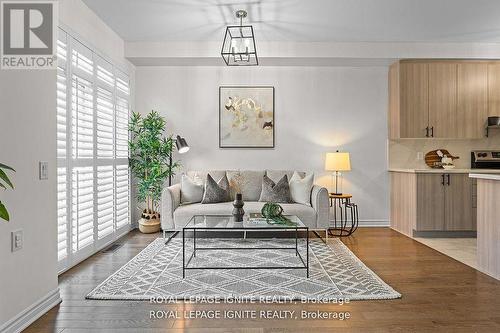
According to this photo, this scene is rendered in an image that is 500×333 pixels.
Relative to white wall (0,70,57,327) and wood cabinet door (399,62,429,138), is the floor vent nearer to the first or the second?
white wall (0,70,57,327)

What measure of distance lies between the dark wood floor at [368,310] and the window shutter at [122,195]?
1.45 meters

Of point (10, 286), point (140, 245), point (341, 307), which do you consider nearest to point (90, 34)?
point (140, 245)

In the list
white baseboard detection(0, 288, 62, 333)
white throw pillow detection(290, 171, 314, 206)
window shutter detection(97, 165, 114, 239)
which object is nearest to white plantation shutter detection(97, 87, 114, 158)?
window shutter detection(97, 165, 114, 239)

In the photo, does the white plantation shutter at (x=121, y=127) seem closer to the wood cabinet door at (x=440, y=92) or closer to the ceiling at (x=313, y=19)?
the ceiling at (x=313, y=19)

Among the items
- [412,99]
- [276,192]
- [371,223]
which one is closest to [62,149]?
[276,192]

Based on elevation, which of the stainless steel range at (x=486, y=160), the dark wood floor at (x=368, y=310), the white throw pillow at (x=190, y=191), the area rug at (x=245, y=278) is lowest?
the dark wood floor at (x=368, y=310)

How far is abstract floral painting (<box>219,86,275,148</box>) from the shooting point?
5.73m

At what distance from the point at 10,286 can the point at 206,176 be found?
10.7ft

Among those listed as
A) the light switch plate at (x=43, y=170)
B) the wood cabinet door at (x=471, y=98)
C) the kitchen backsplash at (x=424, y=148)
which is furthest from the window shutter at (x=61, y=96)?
the wood cabinet door at (x=471, y=98)

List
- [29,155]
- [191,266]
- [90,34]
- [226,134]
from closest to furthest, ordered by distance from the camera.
Answer: [29,155], [191,266], [90,34], [226,134]

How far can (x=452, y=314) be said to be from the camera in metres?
2.56

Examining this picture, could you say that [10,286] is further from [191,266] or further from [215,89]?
[215,89]

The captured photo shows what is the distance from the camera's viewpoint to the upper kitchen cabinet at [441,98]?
17.9 feet

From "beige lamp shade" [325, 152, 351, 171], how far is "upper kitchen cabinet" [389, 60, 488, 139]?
3.04ft
